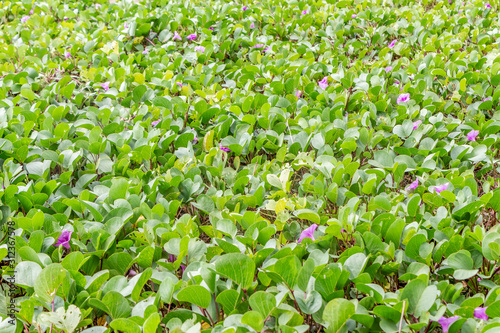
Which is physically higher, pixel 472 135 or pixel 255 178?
pixel 472 135

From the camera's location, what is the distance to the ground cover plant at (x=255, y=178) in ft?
3.69

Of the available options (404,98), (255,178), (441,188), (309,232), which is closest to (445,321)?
(309,232)

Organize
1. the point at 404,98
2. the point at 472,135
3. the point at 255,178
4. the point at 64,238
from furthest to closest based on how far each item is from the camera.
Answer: the point at 404,98, the point at 472,135, the point at 255,178, the point at 64,238

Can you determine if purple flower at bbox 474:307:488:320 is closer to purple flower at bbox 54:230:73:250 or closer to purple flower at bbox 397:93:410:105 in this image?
purple flower at bbox 54:230:73:250

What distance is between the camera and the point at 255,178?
1778mm

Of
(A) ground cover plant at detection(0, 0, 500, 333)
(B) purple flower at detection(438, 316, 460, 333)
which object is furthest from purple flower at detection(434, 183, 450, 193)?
(B) purple flower at detection(438, 316, 460, 333)

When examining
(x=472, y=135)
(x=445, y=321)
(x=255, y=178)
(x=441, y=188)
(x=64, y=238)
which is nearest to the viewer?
(x=445, y=321)

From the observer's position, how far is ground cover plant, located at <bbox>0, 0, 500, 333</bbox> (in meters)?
1.12

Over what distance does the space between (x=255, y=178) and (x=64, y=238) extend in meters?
0.74

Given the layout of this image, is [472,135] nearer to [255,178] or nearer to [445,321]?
[255,178]

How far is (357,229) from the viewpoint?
1.38 m

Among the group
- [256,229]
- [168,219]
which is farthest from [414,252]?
[168,219]

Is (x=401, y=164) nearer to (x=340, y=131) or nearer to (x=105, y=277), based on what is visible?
(x=340, y=131)

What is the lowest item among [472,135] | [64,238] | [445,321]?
[64,238]
